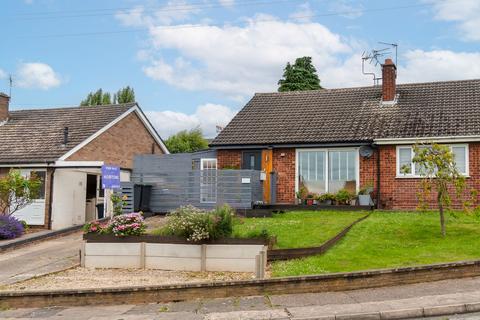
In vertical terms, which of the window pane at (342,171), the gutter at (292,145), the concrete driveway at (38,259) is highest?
the gutter at (292,145)

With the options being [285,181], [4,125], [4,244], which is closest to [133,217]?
[4,244]

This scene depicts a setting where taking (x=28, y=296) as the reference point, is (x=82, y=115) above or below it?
above

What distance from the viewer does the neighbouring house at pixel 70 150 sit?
74.5 feet

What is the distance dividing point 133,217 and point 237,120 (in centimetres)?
1116

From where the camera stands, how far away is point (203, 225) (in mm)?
13359

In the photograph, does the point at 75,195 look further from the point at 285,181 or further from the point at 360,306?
the point at 360,306

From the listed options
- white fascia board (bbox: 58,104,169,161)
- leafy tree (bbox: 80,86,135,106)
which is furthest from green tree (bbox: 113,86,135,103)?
white fascia board (bbox: 58,104,169,161)

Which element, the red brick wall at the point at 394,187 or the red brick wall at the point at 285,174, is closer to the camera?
the red brick wall at the point at 394,187

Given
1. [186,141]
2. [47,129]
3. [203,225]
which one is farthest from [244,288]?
[186,141]

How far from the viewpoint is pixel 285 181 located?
71.7ft

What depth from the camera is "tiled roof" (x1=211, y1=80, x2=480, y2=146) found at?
2098 cm

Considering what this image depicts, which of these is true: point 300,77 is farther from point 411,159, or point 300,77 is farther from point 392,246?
point 392,246

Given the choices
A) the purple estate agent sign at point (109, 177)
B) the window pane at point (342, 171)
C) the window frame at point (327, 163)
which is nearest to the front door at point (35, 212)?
the purple estate agent sign at point (109, 177)

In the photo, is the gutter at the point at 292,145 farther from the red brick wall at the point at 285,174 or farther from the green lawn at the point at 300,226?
the green lawn at the point at 300,226
